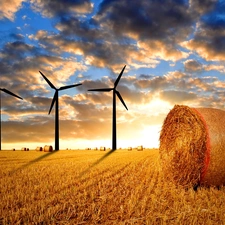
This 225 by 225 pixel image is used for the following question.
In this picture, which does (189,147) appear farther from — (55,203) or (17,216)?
(17,216)

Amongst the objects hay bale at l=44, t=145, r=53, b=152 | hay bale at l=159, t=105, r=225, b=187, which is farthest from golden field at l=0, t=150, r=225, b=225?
hay bale at l=44, t=145, r=53, b=152

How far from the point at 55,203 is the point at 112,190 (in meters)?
2.31

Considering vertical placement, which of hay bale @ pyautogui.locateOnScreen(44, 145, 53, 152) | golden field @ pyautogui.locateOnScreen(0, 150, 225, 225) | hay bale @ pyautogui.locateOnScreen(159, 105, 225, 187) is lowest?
hay bale @ pyautogui.locateOnScreen(44, 145, 53, 152)

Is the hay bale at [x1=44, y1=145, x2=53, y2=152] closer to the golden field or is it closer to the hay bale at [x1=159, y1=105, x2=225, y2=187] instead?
the golden field

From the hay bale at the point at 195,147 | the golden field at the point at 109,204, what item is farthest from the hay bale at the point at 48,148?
the hay bale at the point at 195,147

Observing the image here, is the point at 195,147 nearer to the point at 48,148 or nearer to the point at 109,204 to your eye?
the point at 109,204

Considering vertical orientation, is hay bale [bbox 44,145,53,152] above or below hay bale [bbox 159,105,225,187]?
below

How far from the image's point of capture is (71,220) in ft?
23.0

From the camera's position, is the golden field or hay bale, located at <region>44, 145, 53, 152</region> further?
hay bale, located at <region>44, 145, 53, 152</region>

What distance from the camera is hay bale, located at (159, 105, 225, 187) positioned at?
415 inches

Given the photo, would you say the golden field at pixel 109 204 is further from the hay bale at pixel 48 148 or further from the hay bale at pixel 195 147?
the hay bale at pixel 48 148

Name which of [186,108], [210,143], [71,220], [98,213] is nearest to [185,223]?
[98,213]

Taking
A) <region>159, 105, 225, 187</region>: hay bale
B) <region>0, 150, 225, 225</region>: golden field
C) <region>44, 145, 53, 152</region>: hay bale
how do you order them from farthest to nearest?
<region>44, 145, 53, 152</region>: hay bale
<region>159, 105, 225, 187</region>: hay bale
<region>0, 150, 225, 225</region>: golden field

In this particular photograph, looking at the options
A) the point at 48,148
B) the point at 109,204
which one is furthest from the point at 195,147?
the point at 48,148
